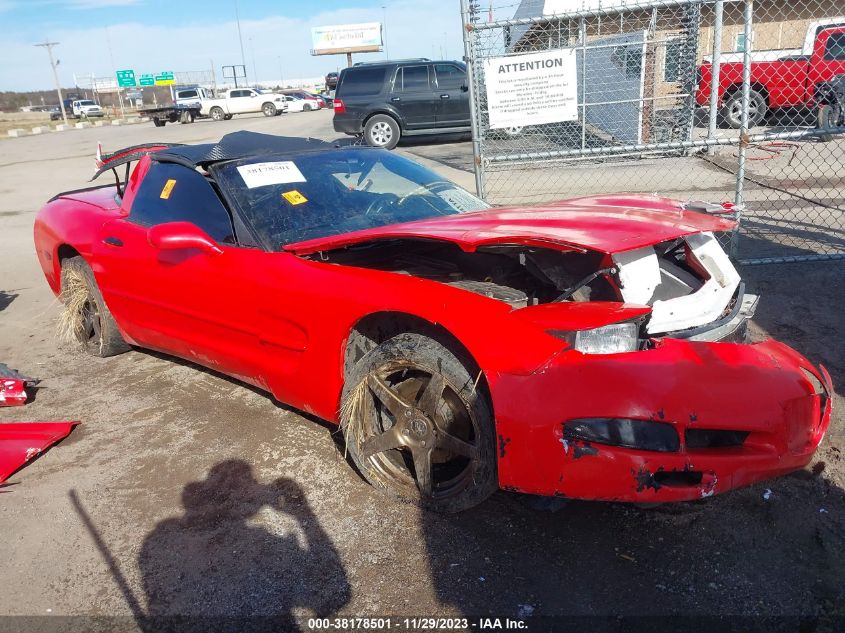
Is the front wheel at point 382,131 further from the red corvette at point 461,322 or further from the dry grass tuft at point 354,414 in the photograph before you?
the dry grass tuft at point 354,414

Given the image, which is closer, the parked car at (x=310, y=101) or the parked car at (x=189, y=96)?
the parked car at (x=189, y=96)

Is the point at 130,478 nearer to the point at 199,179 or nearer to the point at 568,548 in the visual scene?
the point at 199,179

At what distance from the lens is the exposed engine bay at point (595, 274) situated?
102 inches

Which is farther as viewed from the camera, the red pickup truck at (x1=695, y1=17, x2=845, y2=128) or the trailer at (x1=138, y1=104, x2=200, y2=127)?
the trailer at (x1=138, y1=104, x2=200, y2=127)

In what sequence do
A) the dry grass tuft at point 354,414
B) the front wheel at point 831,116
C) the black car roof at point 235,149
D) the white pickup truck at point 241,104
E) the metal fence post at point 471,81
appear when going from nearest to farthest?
the dry grass tuft at point 354,414 < the black car roof at point 235,149 < the metal fence post at point 471,81 < the front wheel at point 831,116 < the white pickup truck at point 241,104

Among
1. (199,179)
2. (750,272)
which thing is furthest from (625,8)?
(199,179)

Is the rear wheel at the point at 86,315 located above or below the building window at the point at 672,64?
below

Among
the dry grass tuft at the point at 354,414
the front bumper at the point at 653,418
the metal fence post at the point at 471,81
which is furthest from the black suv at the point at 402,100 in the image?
the front bumper at the point at 653,418

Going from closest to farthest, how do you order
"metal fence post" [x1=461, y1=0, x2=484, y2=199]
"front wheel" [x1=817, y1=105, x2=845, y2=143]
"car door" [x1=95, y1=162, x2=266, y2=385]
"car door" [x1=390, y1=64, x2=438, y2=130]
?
"car door" [x1=95, y1=162, x2=266, y2=385] → "metal fence post" [x1=461, y1=0, x2=484, y2=199] → "front wheel" [x1=817, y1=105, x2=845, y2=143] → "car door" [x1=390, y1=64, x2=438, y2=130]

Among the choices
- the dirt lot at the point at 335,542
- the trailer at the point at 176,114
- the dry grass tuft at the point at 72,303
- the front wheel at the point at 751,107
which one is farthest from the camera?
the trailer at the point at 176,114

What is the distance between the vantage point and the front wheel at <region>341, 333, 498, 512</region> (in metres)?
2.47

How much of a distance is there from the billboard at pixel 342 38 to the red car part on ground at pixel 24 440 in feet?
213

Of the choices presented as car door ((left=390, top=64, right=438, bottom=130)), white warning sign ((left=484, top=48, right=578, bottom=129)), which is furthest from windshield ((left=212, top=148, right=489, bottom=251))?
car door ((left=390, top=64, right=438, bottom=130))

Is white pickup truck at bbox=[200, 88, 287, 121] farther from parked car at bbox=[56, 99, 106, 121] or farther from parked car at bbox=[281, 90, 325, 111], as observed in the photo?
parked car at bbox=[56, 99, 106, 121]
